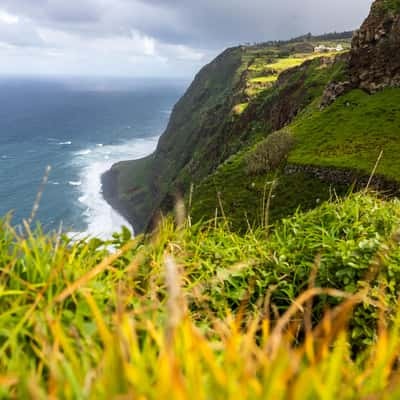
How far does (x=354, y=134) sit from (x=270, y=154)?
9128 mm

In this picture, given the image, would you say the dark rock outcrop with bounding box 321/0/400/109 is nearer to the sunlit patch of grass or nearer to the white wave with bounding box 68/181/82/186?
the sunlit patch of grass

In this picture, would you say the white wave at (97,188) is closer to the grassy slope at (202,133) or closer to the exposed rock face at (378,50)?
the grassy slope at (202,133)

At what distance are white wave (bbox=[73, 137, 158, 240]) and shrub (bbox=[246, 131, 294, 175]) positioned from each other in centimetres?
4237

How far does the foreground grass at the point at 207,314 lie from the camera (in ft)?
4.99

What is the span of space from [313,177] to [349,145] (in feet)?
18.9

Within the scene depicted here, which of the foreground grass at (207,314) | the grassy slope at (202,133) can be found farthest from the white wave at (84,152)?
the foreground grass at (207,314)

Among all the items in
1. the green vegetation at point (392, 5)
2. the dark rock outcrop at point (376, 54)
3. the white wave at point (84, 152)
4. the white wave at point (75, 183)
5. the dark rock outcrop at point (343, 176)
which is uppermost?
the green vegetation at point (392, 5)

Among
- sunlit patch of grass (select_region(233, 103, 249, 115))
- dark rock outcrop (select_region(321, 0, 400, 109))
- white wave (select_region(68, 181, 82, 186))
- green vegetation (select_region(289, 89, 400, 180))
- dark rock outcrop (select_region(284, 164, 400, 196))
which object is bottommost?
white wave (select_region(68, 181, 82, 186))

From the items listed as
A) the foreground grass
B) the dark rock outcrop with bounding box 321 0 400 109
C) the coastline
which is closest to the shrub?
the dark rock outcrop with bounding box 321 0 400 109

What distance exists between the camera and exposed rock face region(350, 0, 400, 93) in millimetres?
43438

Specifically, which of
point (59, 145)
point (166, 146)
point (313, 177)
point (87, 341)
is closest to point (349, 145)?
point (313, 177)

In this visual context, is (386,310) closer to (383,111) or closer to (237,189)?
(237,189)

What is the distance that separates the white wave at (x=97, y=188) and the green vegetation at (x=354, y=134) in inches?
1886

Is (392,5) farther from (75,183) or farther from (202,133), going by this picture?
(75,183)
